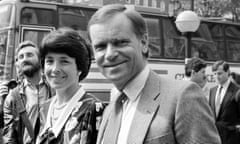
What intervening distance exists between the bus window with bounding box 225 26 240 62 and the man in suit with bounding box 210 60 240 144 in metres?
8.88

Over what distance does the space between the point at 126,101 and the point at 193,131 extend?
386mm

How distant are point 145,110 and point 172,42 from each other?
12417 millimetres

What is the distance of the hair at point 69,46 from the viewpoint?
Result: 2.82 meters

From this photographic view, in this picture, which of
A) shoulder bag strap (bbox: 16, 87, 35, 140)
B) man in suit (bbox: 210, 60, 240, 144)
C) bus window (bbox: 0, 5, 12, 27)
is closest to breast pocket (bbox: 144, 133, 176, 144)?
shoulder bag strap (bbox: 16, 87, 35, 140)

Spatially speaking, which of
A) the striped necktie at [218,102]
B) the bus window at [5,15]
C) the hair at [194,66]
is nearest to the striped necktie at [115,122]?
the striped necktie at [218,102]

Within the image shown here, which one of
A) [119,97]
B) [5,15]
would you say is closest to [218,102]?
[119,97]

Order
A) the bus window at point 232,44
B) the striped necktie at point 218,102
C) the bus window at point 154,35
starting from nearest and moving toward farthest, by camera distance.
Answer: the striped necktie at point 218,102, the bus window at point 154,35, the bus window at point 232,44

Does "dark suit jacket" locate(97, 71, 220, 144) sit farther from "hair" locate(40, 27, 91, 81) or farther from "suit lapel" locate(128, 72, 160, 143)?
"hair" locate(40, 27, 91, 81)

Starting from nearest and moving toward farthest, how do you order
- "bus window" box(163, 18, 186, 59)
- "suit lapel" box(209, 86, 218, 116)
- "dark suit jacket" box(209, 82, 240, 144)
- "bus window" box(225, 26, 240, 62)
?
"dark suit jacket" box(209, 82, 240, 144)
"suit lapel" box(209, 86, 218, 116)
"bus window" box(163, 18, 186, 59)
"bus window" box(225, 26, 240, 62)

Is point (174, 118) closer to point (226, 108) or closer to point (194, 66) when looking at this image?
point (226, 108)

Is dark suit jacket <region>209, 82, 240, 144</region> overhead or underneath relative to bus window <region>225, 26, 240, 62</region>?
underneath

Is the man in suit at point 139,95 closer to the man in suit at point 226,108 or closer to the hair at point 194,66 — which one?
the man in suit at point 226,108

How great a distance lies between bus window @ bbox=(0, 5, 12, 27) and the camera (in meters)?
11.5

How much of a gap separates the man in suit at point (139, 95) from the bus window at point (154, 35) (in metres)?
11.5
